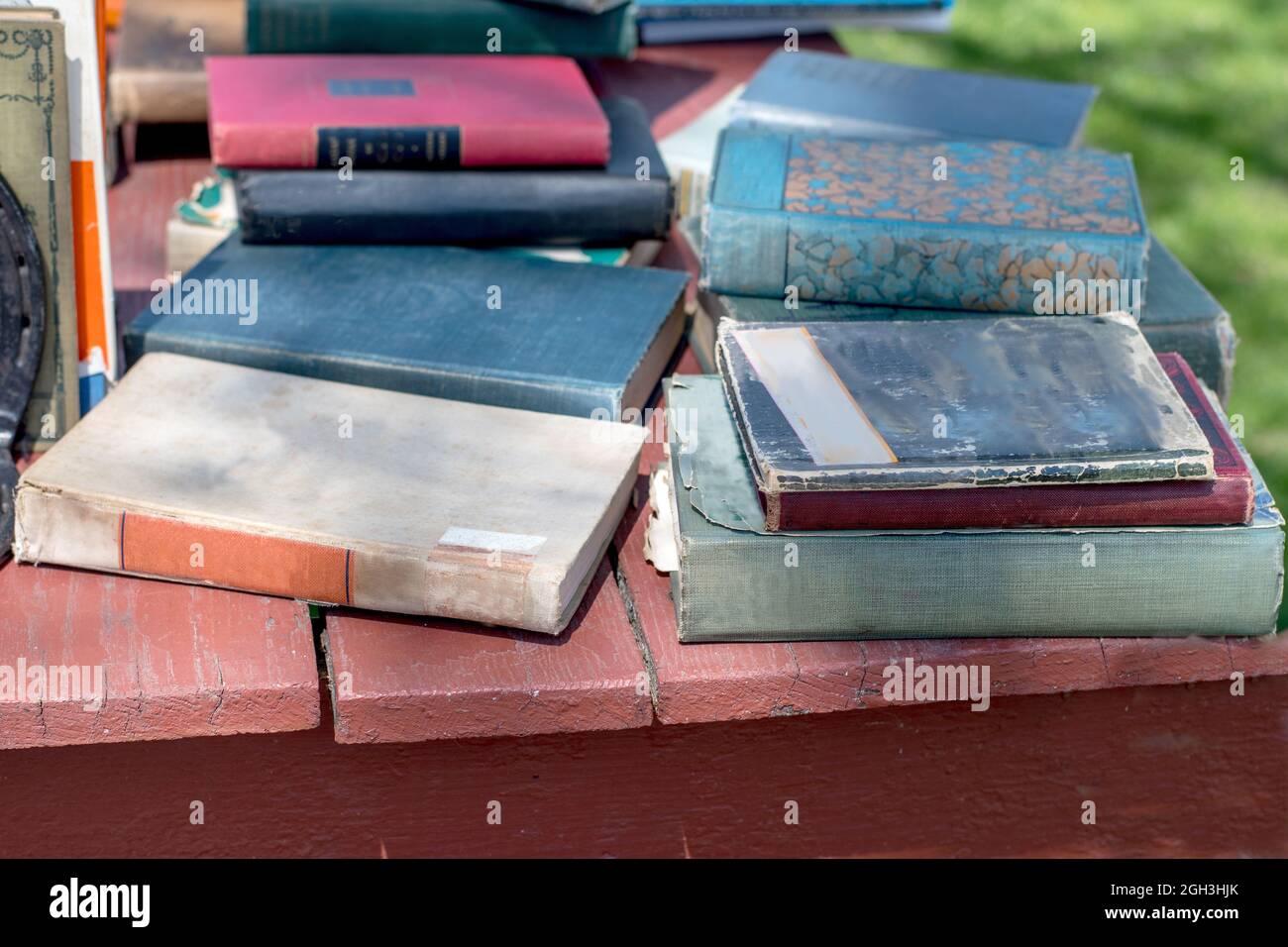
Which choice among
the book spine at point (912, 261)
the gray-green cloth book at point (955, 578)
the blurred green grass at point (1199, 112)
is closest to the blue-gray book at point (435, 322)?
the book spine at point (912, 261)

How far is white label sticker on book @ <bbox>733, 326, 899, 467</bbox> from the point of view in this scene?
1.05 meters

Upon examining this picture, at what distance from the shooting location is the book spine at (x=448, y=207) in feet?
4.79

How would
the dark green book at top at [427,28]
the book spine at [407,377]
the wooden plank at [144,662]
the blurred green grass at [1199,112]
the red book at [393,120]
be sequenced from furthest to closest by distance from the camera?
the blurred green grass at [1199,112] → the dark green book at top at [427,28] → the red book at [393,120] → the book spine at [407,377] → the wooden plank at [144,662]

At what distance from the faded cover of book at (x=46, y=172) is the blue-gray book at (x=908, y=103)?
2.60ft

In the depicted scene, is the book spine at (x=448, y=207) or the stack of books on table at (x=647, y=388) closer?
the stack of books on table at (x=647, y=388)

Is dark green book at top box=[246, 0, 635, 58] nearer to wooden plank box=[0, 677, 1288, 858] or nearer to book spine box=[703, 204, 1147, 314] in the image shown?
book spine box=[703, 204, 1147, 314]

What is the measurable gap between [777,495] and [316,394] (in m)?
0.41

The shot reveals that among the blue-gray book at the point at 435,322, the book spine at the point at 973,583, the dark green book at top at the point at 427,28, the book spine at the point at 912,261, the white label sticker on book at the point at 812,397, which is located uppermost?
the dark green book at top at the point at 427,28

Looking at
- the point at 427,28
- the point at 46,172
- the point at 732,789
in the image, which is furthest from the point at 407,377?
the point at 427,28

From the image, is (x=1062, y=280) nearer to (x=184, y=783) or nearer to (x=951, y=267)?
(x=951, y=267)

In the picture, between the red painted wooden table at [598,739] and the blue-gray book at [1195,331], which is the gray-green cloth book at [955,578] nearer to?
the red painted wooden table at [598,739]

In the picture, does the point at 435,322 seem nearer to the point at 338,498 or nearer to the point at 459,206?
the point at 459,206

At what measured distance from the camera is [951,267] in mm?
1345

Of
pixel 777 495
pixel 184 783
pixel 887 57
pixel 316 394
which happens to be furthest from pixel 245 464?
pixel 887 57
